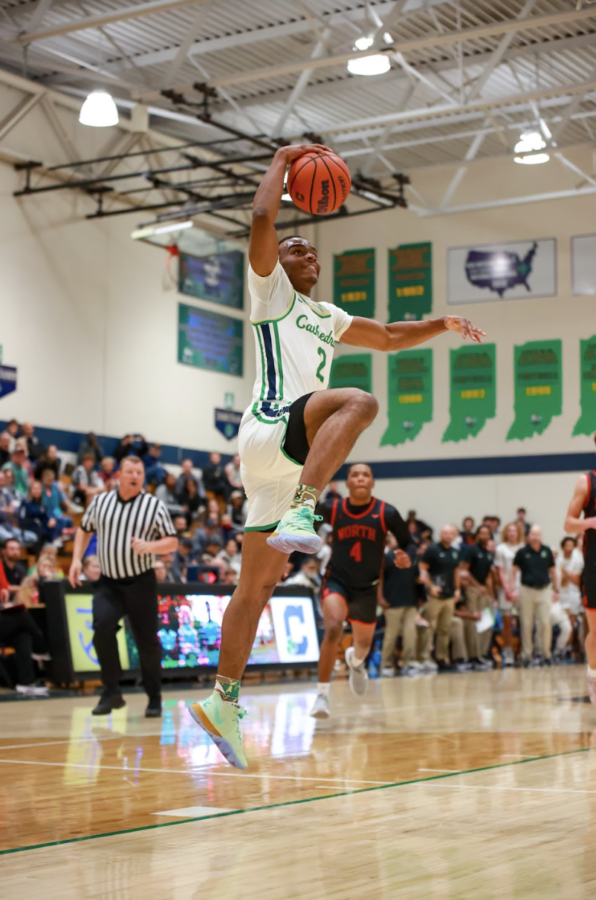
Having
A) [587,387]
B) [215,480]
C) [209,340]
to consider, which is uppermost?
[209,340]

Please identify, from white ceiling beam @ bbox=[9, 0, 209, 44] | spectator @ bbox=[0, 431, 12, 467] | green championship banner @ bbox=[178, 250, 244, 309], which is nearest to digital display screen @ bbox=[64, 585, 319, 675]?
spectator @ bbox=[0, 431, 12, 467]

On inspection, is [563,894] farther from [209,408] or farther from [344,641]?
[209,408]

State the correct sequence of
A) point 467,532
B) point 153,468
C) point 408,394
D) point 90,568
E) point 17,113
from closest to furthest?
point 90,568 → point 17,113 → point 153,468 → point 467,532 → point 408,394

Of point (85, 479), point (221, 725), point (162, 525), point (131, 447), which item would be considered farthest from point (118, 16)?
point (221, 725)

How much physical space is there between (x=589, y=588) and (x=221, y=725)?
171 inches

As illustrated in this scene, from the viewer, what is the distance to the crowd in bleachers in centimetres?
1664

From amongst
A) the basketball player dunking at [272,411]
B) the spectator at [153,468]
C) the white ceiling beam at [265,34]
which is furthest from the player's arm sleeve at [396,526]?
the spectator at [153,468]

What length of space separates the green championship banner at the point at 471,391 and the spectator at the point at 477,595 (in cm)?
653

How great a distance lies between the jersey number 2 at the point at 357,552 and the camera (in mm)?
9344

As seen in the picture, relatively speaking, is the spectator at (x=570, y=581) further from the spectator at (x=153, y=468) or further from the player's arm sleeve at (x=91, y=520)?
the player's arm sleeve at (x=91, y=520)

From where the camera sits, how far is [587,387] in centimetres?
2473

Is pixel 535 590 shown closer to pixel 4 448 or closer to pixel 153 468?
pixel 153 468

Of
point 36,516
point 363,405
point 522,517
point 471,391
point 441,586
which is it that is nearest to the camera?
point 363,405

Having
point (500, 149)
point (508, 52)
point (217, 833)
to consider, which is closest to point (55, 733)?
point (217, 833)
